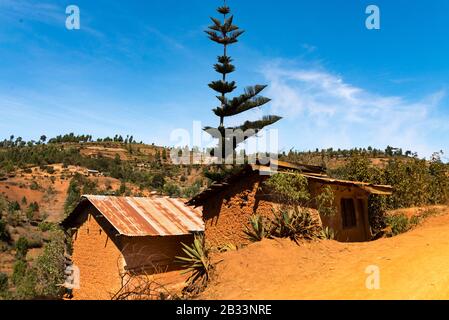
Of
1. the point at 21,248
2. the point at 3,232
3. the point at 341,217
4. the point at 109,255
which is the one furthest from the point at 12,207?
the point at 341,217

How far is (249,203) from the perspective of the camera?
12648mm

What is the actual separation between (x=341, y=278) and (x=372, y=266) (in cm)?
86

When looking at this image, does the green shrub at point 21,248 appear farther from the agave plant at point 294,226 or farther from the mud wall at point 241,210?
the agave plant at point 294,226

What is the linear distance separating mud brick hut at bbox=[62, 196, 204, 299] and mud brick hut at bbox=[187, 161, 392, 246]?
2.12 metres

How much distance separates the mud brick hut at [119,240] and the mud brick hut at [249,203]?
2.12 meters

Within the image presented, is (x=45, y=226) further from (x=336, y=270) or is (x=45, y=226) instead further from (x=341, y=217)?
(x=336, y=270)

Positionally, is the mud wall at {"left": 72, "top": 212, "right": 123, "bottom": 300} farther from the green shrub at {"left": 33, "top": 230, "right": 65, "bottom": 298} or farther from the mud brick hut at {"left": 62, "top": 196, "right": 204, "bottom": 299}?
the green shrub at {"left": 33, "top": 230, "right": 65, "bottom": 298}

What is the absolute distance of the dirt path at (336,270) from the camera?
6883 millimetres

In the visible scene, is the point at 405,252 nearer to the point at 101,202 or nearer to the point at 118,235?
the point at 118,235

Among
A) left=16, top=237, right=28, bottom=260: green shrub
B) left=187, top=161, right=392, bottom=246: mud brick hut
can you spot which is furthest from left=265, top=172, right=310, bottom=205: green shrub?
left=16, top=237, right=28, bottom=260: green shrub

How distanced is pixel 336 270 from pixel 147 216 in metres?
9.71

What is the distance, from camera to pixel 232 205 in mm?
13227

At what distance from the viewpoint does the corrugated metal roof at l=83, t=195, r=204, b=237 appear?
14597 millimetres
